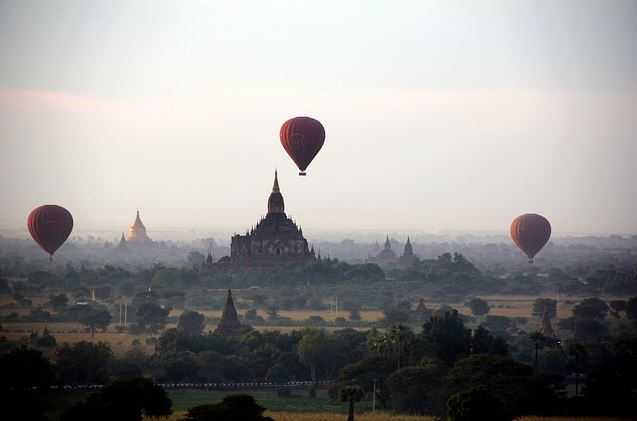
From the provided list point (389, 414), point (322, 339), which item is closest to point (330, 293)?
point (322, 339)

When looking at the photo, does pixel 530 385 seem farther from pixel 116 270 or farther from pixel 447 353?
pixel 116 270

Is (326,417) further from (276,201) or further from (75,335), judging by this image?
(276,201)

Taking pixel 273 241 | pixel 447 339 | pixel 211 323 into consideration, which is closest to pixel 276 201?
pixel 273 241

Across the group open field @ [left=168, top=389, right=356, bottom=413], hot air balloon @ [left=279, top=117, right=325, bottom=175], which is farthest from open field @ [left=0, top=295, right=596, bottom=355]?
open field @ [left=168, top=389, right=356, bottom=413]

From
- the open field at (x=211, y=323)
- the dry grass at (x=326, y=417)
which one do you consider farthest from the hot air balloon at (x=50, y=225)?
the dry grass at (x=326, y=417)

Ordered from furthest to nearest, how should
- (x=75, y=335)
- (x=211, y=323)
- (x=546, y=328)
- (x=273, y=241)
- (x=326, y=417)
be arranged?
1. (x=273, y=241)
2. (x=211, y=323)
3. (x=546, y=328)
4. (x=75, y=335)
5. (x=326, y=417)

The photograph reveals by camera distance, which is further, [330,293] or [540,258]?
[540,258]
